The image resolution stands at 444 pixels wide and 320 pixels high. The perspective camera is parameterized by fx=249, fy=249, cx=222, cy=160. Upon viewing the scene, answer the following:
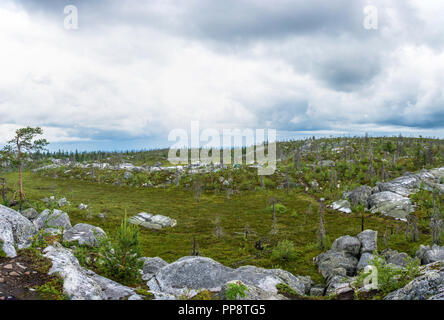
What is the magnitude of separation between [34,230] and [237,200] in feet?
309

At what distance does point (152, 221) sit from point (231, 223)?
23642 mm

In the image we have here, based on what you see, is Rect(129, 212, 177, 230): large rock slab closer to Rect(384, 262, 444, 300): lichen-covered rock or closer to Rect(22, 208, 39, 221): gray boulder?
Rect(22, 208, 39, 221): gray boulder

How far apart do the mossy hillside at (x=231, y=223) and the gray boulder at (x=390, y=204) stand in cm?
552

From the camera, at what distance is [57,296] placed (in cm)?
898

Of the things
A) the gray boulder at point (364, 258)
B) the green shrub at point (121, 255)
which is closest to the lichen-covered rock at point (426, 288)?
the green shrub at point (121, 255)

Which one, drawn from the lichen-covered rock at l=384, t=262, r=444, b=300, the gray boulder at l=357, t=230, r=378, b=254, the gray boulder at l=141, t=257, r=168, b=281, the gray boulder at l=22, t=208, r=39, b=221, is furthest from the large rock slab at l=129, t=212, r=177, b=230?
the lichen-covered rock at l=384, t=262, r=444, b=300

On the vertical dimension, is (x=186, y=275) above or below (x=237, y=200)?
above

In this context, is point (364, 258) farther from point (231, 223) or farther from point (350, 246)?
point (231, 223)

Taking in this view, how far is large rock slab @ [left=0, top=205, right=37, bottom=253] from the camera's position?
11.8 metres

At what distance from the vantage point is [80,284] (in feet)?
33.0

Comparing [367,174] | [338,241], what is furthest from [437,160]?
[338,241]

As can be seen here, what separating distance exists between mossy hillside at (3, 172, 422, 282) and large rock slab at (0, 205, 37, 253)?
13.9 metres

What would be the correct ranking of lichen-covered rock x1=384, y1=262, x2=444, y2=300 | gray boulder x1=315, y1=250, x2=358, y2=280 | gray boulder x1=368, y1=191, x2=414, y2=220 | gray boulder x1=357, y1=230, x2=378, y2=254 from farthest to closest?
gray boulder x1=368, y1=191, x2=414, y2=220 → gray boulder x1=357, y1=230, x2=378, y2=254 → gray boulder x1=315, y1=250, x2=358, y2=280 → lichen-covered rock x1=384, y1=262, x2=444, y2=300
